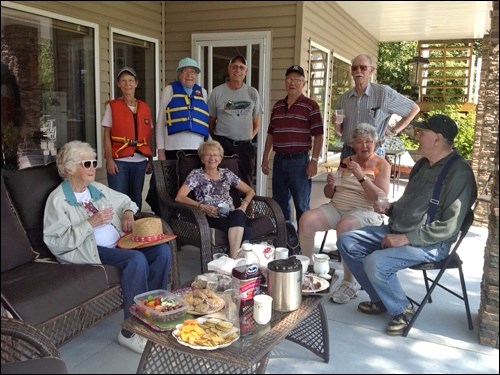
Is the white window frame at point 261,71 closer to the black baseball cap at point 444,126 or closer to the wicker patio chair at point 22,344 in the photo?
the black baseball cap at point 444,126

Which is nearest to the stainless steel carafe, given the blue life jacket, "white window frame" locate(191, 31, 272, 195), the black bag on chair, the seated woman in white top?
the seated woman in white top

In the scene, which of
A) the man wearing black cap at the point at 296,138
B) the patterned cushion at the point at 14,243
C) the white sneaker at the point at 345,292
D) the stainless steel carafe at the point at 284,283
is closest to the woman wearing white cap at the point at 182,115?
the man wearing black cap at the point at 296,138

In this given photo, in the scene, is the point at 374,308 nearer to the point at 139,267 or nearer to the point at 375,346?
the point at 139,267

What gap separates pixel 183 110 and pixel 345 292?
1.84 metres

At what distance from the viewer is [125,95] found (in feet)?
11.8

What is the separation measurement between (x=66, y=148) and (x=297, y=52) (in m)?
2.51

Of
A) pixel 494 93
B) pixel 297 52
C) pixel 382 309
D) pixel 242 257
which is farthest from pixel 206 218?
pixel 494 93

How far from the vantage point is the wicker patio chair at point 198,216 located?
10.3 feet

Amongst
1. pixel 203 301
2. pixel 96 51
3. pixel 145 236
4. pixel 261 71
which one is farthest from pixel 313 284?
pixel 96 51

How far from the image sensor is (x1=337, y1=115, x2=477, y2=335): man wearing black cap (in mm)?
2414

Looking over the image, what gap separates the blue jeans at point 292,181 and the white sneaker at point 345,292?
3.26ft

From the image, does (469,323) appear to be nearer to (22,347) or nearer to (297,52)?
(22,347)

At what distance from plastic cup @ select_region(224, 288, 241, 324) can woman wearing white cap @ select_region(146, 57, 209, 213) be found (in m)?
1.96

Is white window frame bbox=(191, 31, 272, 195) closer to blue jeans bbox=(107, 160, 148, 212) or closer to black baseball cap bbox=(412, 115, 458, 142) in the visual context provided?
blue jeans bbox=(107, 160, 148, 212)
